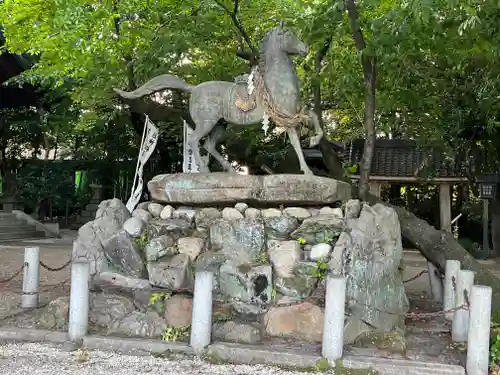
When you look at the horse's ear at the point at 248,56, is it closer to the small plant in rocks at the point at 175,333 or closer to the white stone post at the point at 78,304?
the white stone post at the point at 78,304

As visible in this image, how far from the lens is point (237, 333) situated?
535cm

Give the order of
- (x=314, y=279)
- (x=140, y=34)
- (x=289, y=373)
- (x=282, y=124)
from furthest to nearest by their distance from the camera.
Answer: (x=140, y=34), (x=282, y=124), (x=314, y=279), (x=289, y=373)

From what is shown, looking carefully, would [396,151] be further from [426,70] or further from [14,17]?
[14,17]

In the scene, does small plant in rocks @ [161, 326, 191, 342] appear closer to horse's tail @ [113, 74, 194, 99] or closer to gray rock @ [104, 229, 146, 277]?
gray rock @ [104, 229, 146, 277]

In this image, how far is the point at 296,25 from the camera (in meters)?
7.74

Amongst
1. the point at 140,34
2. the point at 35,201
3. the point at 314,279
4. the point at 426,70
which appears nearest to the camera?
the point at 314,279

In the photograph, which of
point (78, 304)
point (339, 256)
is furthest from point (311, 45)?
point (78, 304)

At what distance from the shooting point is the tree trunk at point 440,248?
7.11 m

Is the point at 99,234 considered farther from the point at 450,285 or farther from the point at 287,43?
the point at 450,285

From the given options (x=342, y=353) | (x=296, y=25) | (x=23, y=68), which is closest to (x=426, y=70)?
(x=296, y=25)

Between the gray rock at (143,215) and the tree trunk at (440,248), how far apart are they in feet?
12.5

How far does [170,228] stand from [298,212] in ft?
5.29

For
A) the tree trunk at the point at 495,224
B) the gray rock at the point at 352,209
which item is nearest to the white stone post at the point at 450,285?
the gray rock at the point at 352,209

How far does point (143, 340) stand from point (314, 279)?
1982 mm
